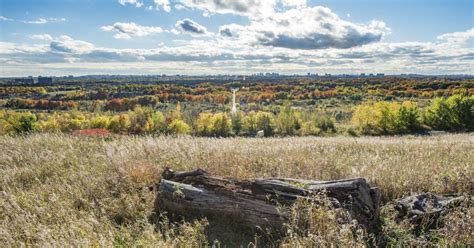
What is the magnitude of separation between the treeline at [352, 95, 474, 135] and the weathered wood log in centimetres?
4646

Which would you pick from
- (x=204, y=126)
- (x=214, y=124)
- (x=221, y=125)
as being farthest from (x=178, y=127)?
(x=221, y=125)

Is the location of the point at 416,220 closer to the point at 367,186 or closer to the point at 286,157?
the point at 367,186

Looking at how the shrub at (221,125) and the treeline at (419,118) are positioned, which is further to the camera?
the shrub at (221,125)

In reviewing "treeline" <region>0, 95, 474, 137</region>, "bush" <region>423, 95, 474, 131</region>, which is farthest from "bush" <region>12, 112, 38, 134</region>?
"bush" <region>423, 95, 474, 131</region>

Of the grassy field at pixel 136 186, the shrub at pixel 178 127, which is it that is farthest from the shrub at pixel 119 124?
the grassy field at pixel 136 186

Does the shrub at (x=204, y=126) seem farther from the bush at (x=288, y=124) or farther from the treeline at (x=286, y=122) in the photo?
the bush at (x=288, y=124)

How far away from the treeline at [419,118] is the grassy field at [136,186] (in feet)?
136

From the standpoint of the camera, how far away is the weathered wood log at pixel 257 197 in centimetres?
521

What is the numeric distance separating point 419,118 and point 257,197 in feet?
163

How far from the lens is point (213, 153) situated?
342 inches

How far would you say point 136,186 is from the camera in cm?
669

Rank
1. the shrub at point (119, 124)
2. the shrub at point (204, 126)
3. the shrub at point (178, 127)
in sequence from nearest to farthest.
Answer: the shrub at point (178, 127) → the shrub at point (119, 124) → the shrub at point (204, 126)

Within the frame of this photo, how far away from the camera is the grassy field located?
4.82m

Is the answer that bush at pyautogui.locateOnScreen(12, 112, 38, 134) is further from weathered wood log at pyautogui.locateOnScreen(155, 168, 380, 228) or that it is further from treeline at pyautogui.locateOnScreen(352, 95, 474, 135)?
weathered wood log at pyautogui.locateOnScreen(155, 168, 380, 228)
